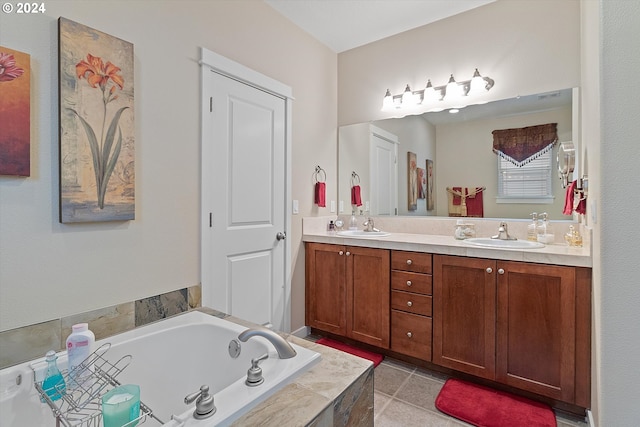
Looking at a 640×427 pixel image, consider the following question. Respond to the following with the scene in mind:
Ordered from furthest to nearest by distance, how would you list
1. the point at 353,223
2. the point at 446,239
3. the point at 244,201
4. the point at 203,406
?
the point at 353,223
the point at 446,239
the point at 244,201
the point at 203,406

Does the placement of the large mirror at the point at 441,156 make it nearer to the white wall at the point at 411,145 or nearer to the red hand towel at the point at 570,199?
the white wall at the point at 411,145

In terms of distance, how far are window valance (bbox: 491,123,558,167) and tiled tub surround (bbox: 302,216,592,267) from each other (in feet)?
1.65

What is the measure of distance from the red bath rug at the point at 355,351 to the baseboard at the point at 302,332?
16 cm

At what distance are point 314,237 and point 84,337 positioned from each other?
1817 millimetres

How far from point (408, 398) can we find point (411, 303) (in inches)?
23.5

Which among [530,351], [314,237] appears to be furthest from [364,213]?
[530,351]

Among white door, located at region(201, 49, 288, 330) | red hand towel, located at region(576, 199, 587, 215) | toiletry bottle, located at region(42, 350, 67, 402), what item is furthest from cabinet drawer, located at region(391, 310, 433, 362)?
toiletry bottle, located at region(42, 350, 67, 402)

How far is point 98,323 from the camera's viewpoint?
1.54 m

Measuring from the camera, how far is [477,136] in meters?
2.62

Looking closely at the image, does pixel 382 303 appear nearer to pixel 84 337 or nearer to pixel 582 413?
pixel 582 413

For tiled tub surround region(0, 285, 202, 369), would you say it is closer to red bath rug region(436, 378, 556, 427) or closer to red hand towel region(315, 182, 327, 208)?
red hand towel region(315, 182, 327, 208)

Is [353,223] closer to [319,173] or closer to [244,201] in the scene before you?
[319,173]

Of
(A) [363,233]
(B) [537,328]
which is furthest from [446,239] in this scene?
(B) [537,328]

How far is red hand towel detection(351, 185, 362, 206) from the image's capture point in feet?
10.5
